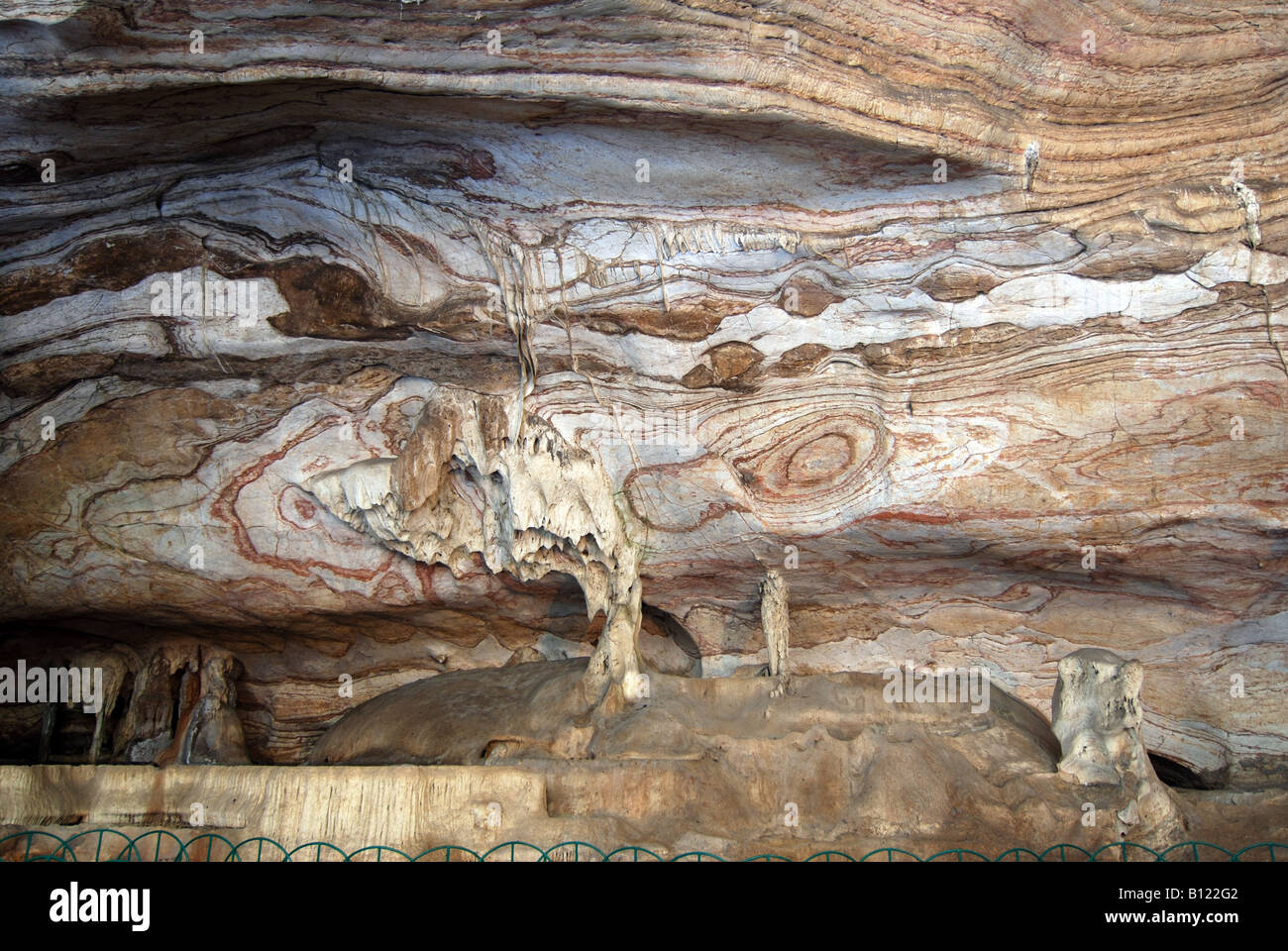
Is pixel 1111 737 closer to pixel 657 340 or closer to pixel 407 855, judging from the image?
pixel 657 340

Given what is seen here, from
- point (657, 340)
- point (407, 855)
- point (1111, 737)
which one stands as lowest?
point (407, 855)

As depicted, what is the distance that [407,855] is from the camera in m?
7.12

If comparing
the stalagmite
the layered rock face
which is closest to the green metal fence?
the stalagmite

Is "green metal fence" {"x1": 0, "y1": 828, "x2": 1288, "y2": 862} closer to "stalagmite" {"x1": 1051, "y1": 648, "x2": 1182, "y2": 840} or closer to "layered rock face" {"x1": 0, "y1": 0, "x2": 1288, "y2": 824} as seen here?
"stalagmite" {"x1": 1051, "y1": 648, "x2": 1182, "y2": 840}

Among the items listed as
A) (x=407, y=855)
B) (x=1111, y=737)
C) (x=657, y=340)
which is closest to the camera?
(x=407, y=855)

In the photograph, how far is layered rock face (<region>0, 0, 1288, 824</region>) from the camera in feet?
23.6

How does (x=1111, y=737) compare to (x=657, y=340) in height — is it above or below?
below

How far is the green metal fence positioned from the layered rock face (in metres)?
2.10

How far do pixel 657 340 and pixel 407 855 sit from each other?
4.17 metres

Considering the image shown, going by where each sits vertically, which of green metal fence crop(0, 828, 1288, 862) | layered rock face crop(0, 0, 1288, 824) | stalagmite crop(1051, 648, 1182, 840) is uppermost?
layered rock face crop(0, 0, 1288, 824)

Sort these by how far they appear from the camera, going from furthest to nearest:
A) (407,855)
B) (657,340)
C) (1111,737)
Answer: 1. (657,340)
2. (1111,737)
3. (407,855)

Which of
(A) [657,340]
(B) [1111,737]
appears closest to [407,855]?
(A) [657,340]

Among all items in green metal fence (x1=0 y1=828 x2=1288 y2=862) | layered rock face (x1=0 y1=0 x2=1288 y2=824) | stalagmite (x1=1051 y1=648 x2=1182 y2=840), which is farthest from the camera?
stalagmite (x1=1051 y1=648 x2=1182 y2=840)

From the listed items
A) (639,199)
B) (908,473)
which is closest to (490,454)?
(639,199)
